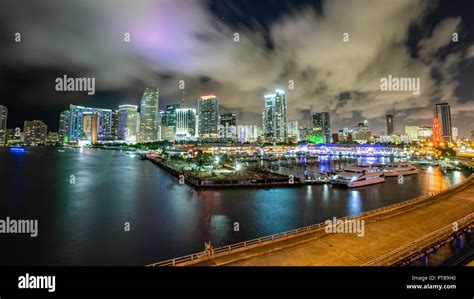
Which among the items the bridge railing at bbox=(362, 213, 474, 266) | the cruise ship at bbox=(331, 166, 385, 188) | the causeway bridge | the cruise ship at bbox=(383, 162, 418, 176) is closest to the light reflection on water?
the cruise ship at bbox=(331, 166, 385, 188)

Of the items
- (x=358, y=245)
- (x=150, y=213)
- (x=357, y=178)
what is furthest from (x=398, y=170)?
(x=150, y=213)

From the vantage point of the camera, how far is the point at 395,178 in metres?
51.1

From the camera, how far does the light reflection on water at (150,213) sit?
17.3 m

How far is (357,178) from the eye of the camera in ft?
135

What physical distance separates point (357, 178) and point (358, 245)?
3352cm

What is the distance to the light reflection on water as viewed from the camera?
17.3 meters

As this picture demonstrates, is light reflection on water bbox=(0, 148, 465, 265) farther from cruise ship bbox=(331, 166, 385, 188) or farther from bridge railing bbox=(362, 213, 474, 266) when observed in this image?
bridge railing bbox=(362, 213, 474, 266)

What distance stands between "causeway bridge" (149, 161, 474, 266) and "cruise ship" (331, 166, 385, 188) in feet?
78.8

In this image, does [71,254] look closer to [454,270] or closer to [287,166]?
[454,270]

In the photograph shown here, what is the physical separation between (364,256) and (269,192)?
2742cm

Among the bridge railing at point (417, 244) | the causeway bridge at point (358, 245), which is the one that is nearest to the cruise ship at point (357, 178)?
the causeway bridge at point (358, 245)

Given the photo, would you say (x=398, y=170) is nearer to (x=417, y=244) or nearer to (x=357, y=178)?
(x=357, y=178)

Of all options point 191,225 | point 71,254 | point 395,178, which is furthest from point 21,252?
point 395,178

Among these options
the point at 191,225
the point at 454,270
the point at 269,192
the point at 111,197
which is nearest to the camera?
the point at 454,270
